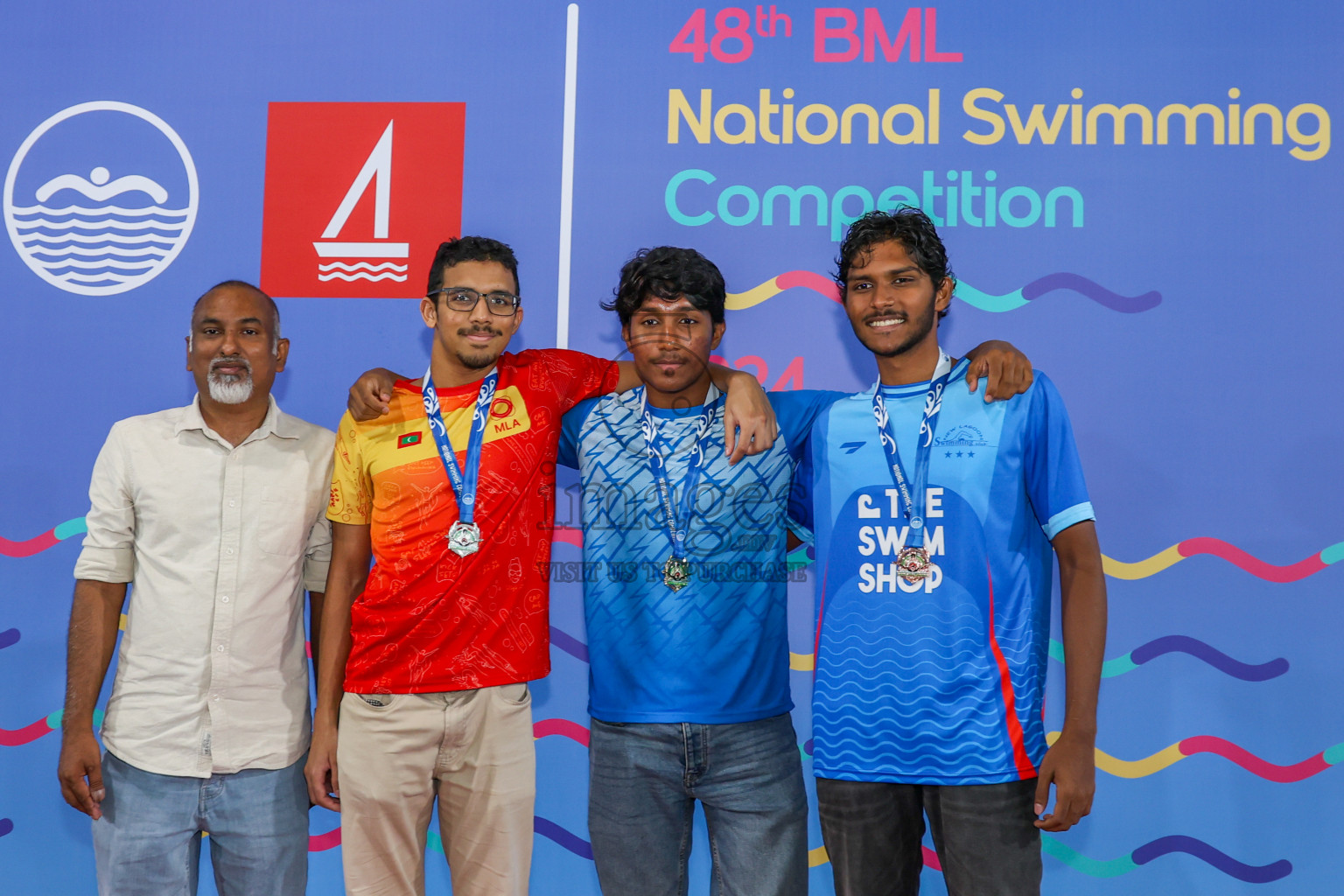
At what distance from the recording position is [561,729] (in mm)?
2957

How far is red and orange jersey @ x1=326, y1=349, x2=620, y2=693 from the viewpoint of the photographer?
219 centimetres

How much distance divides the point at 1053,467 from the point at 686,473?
78 cm

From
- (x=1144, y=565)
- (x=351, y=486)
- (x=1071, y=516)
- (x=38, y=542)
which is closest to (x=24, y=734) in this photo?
(x=38, y=542)

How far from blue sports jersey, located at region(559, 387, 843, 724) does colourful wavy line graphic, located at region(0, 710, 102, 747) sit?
193 cm

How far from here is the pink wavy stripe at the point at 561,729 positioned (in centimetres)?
295

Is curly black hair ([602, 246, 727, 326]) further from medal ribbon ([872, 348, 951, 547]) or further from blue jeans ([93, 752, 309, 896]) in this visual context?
blue jeans ([93, 752, 309, 896])

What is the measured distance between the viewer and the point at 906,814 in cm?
200

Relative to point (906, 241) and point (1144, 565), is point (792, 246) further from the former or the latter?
point (1144, 565)

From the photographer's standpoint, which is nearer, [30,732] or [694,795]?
[694,795]

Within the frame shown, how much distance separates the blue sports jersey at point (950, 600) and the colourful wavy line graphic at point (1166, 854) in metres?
1.12

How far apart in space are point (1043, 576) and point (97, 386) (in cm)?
285

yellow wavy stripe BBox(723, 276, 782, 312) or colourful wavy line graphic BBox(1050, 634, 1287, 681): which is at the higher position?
yellow wavy stripe BBox(723, 276, 782, 312)

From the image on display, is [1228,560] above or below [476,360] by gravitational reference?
below

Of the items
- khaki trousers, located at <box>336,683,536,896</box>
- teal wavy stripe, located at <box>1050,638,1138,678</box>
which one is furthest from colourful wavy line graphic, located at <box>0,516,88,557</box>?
teal wavy stripe, located at <box>1050,638,1138,678</box>
